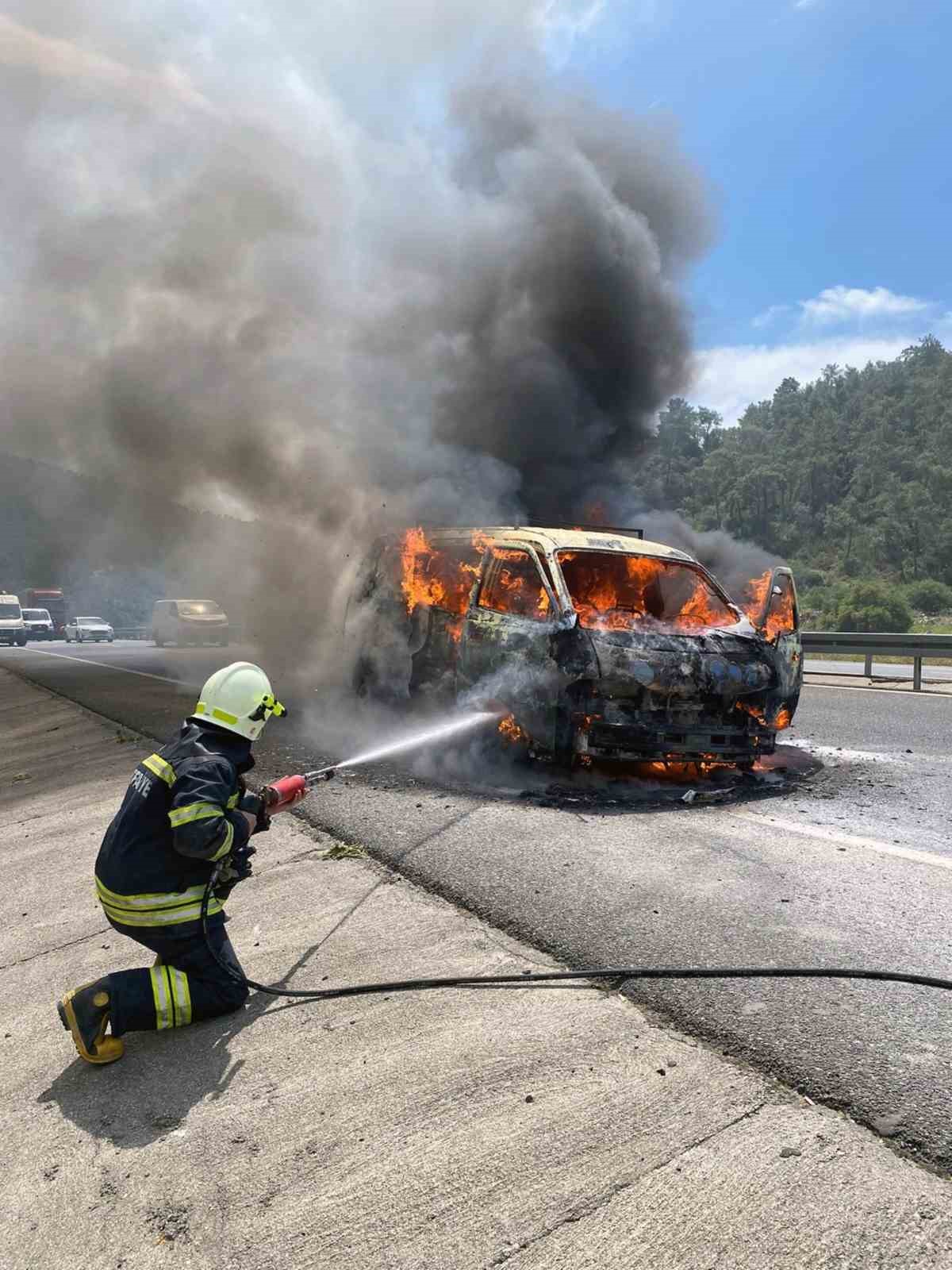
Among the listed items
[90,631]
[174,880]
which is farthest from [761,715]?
[90,631]

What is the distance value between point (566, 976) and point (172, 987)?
132cm

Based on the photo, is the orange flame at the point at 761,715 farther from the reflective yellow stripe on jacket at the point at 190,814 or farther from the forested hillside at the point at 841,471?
the forested hillside at the point at 841,471

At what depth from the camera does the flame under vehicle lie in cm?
558

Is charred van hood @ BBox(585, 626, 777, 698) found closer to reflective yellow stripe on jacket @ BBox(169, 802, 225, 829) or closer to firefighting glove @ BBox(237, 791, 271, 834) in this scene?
firefighting glove @ BBox(237, 791, 271, 834)

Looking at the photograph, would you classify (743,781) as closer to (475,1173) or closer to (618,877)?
(618,877)

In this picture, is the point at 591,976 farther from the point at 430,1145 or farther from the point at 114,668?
the point at 114,668

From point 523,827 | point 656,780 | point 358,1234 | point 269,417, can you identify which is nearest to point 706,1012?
point 358,1234

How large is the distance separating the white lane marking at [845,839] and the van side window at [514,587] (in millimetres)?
1864

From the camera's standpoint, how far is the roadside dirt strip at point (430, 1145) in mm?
1991

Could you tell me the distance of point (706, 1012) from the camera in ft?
9.39

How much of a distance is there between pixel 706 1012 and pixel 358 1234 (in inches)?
50.1

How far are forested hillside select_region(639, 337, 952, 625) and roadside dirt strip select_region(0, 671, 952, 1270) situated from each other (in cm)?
5818

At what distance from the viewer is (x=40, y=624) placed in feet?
140

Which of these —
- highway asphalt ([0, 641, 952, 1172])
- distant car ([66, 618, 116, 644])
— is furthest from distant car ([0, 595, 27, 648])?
highway asphalt ([0, 641, 952, 1172])
